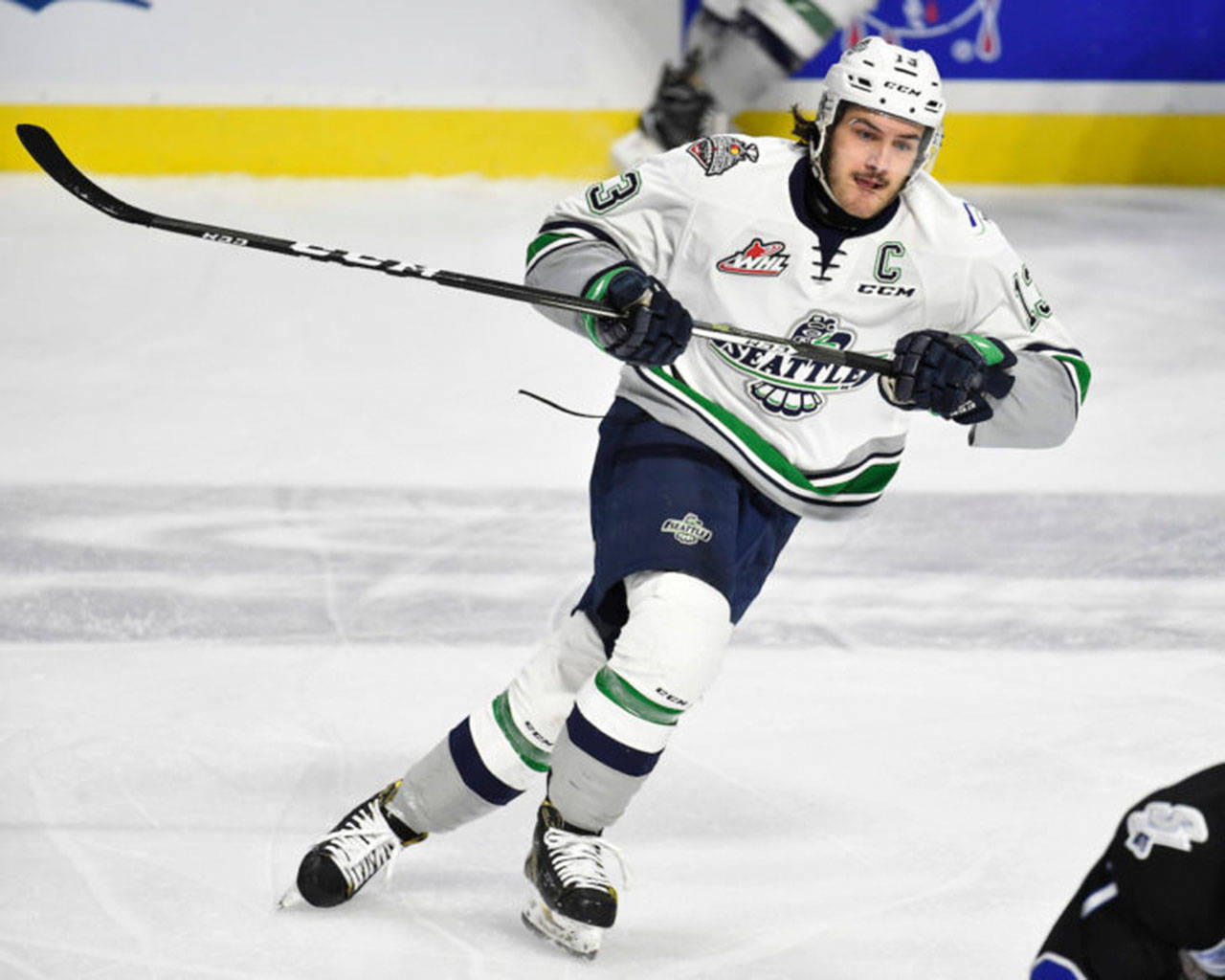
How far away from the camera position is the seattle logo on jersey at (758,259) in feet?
7.93

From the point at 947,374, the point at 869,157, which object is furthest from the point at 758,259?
the point at 947,374

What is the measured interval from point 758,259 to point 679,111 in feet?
14.7

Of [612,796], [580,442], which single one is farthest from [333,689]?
[580,442]

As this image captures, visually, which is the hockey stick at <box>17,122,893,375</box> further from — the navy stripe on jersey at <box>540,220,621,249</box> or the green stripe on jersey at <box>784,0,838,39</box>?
the green stripe on jersey at <box>784,0,838,39</box>

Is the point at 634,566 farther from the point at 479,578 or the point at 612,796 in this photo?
the point at 479,578

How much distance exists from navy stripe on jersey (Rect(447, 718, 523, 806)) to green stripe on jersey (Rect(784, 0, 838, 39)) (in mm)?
4656

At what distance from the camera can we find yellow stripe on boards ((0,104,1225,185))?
6918 mm

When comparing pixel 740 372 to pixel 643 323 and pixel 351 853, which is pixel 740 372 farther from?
pixel 351 853

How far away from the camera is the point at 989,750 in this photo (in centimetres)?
293

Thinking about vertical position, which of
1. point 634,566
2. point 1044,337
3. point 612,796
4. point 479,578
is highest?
point 1044,337

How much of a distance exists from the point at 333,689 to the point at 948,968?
118 centimetres

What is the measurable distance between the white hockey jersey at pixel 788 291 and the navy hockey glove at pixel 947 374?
5cm

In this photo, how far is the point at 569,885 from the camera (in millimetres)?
2258

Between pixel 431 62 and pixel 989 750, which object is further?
pixel 431 62
